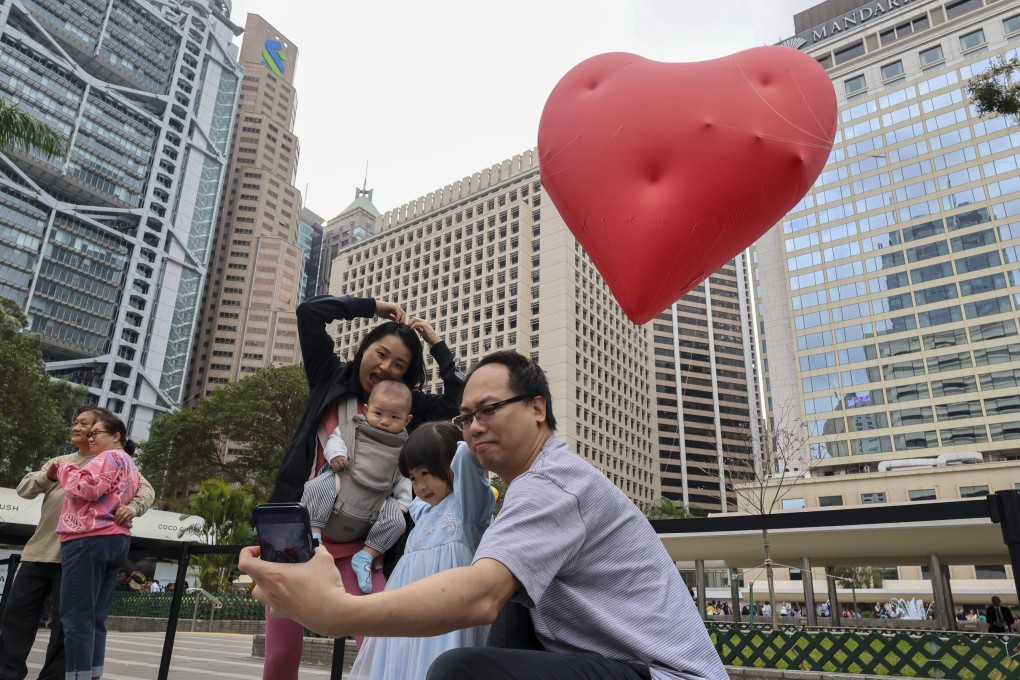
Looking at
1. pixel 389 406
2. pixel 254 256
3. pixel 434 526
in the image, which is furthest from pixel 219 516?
pixel 254 256

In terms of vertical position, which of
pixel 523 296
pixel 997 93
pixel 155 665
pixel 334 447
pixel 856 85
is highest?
pixel 856 85

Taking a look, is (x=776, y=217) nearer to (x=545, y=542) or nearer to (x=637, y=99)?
(x=637, y=99)

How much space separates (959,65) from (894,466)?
111ft

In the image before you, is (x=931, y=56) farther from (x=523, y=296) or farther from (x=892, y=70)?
(x=523, y=296)

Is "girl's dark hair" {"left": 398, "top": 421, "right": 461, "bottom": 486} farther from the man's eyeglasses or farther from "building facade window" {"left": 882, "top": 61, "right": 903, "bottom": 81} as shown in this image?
"building facade window" {"left": 882, "top": 61, "right": 903, "bottom": 81}

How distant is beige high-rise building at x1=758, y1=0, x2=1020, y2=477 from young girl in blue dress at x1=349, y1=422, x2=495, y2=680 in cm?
4961

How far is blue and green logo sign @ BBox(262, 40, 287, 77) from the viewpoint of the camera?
121 metres

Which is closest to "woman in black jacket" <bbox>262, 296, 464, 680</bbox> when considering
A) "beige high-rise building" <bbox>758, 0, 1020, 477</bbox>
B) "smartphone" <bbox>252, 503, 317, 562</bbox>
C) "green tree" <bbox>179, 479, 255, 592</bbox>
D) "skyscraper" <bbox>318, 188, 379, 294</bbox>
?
"smartphone" <bbox>252, 503, 317, 562</bbox>

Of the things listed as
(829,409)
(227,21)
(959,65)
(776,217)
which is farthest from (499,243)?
(776,217)

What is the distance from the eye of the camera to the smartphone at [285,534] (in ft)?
3.28

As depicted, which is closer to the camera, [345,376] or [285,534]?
[285,534]

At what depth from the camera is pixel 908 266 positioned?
5131 centimetres

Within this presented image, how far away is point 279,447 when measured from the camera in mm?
29891

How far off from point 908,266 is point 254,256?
8927cm
